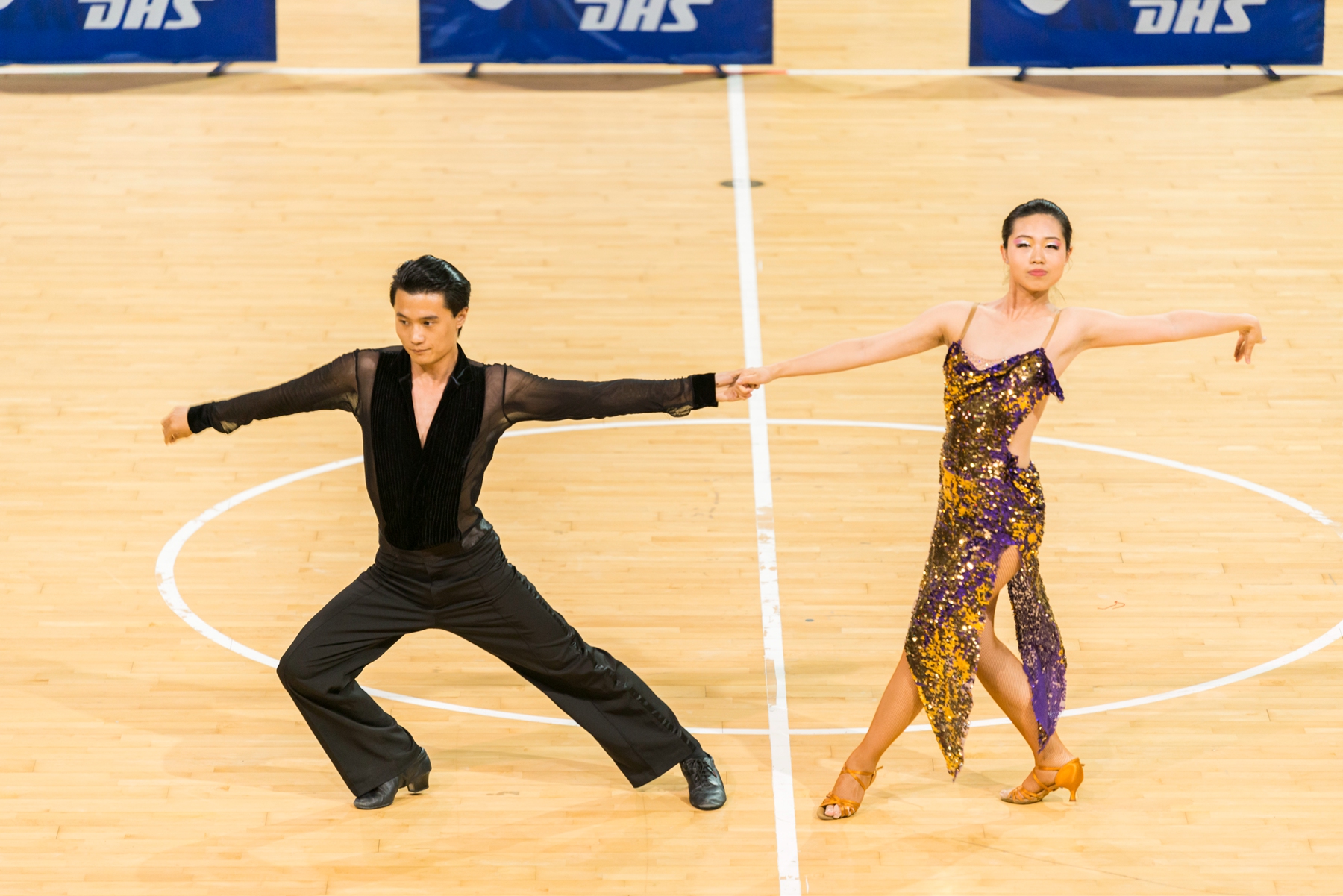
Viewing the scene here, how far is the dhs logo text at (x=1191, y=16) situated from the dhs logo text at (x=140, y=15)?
7.08 m

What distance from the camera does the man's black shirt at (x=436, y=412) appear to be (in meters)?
5.01

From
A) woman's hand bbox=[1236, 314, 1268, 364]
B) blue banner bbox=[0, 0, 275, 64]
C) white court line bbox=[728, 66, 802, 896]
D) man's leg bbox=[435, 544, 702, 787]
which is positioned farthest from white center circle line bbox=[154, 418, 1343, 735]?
blue banner bbox=[0, 0, 275, 64]

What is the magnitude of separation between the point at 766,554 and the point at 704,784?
6.36 ft

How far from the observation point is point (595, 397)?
16.3 ft

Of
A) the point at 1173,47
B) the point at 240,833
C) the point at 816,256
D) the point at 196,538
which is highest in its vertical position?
the point at 1173,47

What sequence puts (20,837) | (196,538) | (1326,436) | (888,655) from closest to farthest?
1. (20,837)
2. (888,655)
3. (196,538)
4. (1326,436)

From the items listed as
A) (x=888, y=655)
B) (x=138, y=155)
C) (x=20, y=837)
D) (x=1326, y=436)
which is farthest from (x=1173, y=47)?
(x=20, y=837)

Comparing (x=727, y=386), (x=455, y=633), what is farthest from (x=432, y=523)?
(x=727, y=386)

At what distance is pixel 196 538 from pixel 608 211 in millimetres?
4875

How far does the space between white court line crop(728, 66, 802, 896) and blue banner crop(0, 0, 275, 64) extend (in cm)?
381

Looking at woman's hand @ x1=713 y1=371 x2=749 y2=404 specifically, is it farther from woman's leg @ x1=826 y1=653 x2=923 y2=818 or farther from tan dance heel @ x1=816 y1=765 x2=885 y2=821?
tan dance heel @ x1=816 y1=765 x2=885 y2=821

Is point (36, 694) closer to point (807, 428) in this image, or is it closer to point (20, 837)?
point (20, 837)

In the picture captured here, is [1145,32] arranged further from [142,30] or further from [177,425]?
[177,425]

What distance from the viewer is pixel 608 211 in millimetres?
11578
